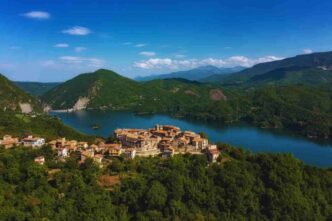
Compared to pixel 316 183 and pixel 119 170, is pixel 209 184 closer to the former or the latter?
pixel 119 170

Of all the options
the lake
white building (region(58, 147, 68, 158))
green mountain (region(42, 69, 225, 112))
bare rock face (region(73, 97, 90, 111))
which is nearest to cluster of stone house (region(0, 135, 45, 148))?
white building (region(58, 147, 68, 158))

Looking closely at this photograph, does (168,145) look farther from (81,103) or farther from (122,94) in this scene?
(122,94)

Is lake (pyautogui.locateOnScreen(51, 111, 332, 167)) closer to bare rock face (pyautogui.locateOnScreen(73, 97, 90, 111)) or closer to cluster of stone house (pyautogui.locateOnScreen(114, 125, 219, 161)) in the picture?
cluster of stone house (pyautogui.locateOnScreen(114, 125, 219, 161))

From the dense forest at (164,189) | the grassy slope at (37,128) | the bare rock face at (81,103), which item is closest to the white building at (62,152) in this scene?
the dense forest at (164,189)

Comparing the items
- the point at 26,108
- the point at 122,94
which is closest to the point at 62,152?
the point at 26,108

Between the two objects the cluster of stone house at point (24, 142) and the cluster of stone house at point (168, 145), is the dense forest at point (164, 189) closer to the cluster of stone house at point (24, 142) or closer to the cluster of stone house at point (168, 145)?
the cluster of stone house at point (168, 145)

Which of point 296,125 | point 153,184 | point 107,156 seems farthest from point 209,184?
point 296,125

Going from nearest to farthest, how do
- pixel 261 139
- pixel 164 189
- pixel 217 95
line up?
pixel 164 189, pixel 261 139, pixel 217 95
